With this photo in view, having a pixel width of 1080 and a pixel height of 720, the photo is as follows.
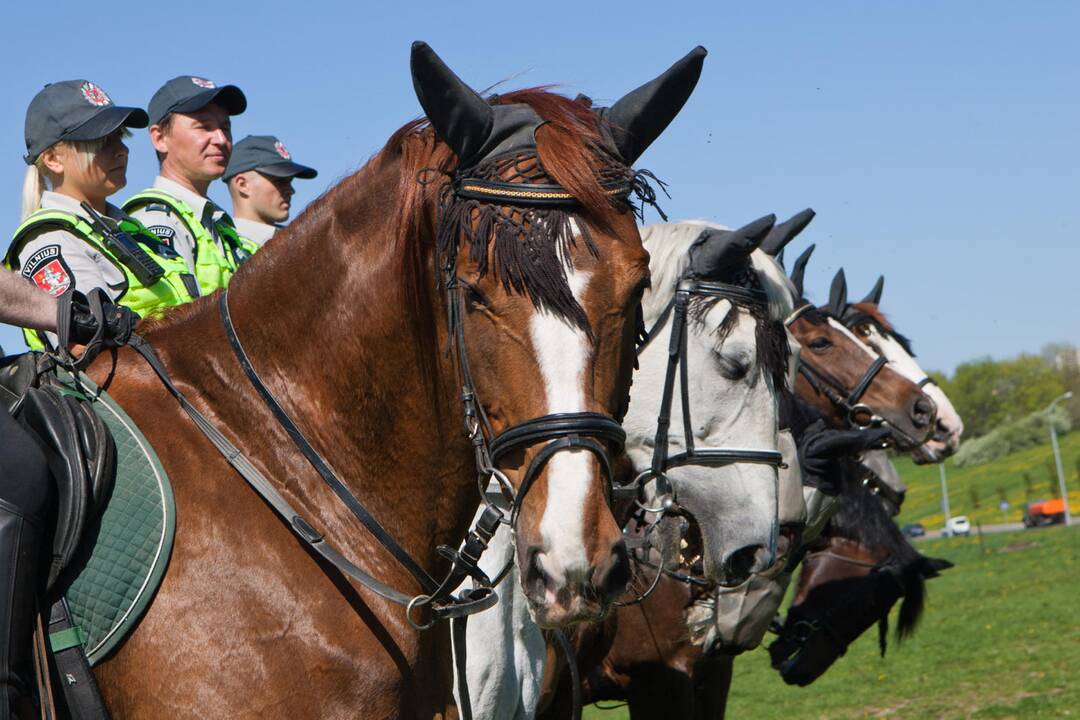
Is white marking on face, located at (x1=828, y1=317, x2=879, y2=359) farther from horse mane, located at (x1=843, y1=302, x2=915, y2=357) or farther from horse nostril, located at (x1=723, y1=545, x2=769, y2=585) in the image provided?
horse nostril, located at (x1=723, y1=545, x2=769, y2=585)

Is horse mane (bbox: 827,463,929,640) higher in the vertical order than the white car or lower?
higher

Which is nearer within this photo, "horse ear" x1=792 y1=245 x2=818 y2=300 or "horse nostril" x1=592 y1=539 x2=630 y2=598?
"horse nostril" x1=592 y1=539 x2=630 y2=598

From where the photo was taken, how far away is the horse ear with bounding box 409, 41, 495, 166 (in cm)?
308

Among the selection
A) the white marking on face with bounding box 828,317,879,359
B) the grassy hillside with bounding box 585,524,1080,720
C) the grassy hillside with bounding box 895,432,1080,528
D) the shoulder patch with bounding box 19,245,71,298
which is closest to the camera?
the shoulder patch with bounding box 19,245,71,298

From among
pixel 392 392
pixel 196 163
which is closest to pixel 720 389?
pixel 196 163

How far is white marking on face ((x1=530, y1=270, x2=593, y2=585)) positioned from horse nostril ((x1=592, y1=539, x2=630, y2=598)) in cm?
4

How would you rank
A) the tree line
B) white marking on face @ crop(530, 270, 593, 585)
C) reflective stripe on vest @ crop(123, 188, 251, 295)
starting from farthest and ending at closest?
the tree line → reflective stripe on vest @ crop(123, 188, 251, 295) → white marking on face @ crop(530, 270, 593, 585)

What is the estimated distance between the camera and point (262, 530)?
320 cm

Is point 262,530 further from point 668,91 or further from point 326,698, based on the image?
point 668,91

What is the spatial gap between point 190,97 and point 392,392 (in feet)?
8.27

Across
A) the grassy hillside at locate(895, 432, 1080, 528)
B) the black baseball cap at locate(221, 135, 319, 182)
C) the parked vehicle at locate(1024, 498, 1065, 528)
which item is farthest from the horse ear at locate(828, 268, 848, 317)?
the grassy hillside at locate(895, 432, 1080, 528)

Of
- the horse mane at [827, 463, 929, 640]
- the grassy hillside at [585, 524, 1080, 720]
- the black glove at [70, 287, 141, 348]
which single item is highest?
the black glove at [70, 287, 141, 348]

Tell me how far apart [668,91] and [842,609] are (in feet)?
22.6

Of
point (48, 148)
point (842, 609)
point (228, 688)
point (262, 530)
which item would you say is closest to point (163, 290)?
point (48, 148)
